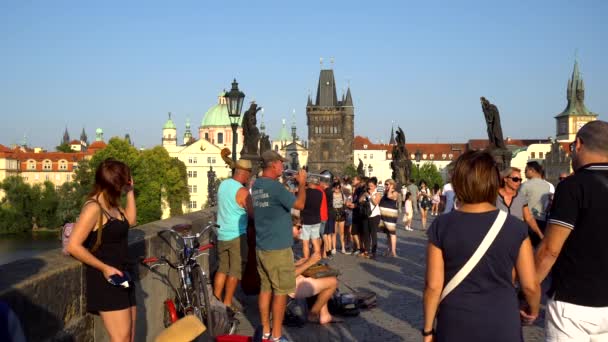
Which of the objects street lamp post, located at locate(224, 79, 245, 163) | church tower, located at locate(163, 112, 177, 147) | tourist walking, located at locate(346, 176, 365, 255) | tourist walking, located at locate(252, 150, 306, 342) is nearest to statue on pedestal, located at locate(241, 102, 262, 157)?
street lamp post, located at locate(224, 79, 245, 163)

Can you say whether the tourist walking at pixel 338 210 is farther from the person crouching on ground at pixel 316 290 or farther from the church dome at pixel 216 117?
the church dome at pixel 216 117

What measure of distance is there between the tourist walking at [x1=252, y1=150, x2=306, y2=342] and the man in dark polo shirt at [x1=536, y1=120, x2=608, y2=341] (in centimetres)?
281

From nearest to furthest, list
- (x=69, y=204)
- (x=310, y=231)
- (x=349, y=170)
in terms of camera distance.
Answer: (x=310, y=231)
(x=69, y=204)
(x=349, y=170)

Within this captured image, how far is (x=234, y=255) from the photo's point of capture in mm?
7797

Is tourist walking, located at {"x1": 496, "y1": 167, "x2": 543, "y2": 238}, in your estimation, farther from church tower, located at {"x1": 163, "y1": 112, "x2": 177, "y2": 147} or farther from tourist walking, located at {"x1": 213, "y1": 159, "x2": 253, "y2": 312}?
church tower, located at {"x1": 163, "y1": 112, "x2": 177, "y2": 147}

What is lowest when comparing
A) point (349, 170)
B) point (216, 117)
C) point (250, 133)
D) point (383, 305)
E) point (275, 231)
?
point (349, 170)

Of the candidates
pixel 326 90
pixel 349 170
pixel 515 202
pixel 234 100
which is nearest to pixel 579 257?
pixel 515 202

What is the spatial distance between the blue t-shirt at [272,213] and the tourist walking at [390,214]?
324 inches

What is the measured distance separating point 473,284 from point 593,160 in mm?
1003

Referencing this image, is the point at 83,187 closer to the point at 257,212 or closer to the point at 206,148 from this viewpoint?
the point at 206,148

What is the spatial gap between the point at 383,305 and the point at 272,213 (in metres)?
3.04

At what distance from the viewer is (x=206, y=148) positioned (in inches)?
4870

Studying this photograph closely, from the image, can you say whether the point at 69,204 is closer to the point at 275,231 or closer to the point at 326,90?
the point at 326,90

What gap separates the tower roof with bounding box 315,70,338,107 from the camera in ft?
432
